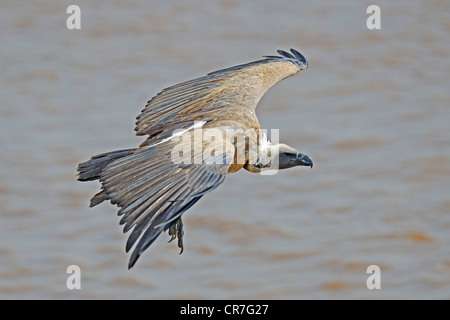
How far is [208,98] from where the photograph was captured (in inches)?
275

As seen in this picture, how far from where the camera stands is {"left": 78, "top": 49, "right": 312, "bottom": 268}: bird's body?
5.48 meters

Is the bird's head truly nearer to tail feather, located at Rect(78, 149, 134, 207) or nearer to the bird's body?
the bird's body

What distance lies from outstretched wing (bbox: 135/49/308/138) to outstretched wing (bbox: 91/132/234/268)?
1.90ft

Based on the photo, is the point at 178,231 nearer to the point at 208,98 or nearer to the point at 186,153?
the point at 208,98

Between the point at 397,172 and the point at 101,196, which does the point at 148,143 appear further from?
the point at 397,172

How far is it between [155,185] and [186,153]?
1.14 feet

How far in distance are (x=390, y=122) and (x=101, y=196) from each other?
22.3 ft

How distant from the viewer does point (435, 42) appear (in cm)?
1355

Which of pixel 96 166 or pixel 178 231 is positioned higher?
pixel 96 166

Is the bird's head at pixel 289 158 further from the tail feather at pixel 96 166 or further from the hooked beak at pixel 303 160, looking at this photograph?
the tail feather at pixel 96 166

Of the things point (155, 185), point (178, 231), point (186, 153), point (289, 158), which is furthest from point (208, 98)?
point (155, 185)

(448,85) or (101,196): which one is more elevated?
(448,85)

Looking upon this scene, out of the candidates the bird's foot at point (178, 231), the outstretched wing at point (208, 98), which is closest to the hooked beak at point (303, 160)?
the outstretched wing at point (208, 98)
